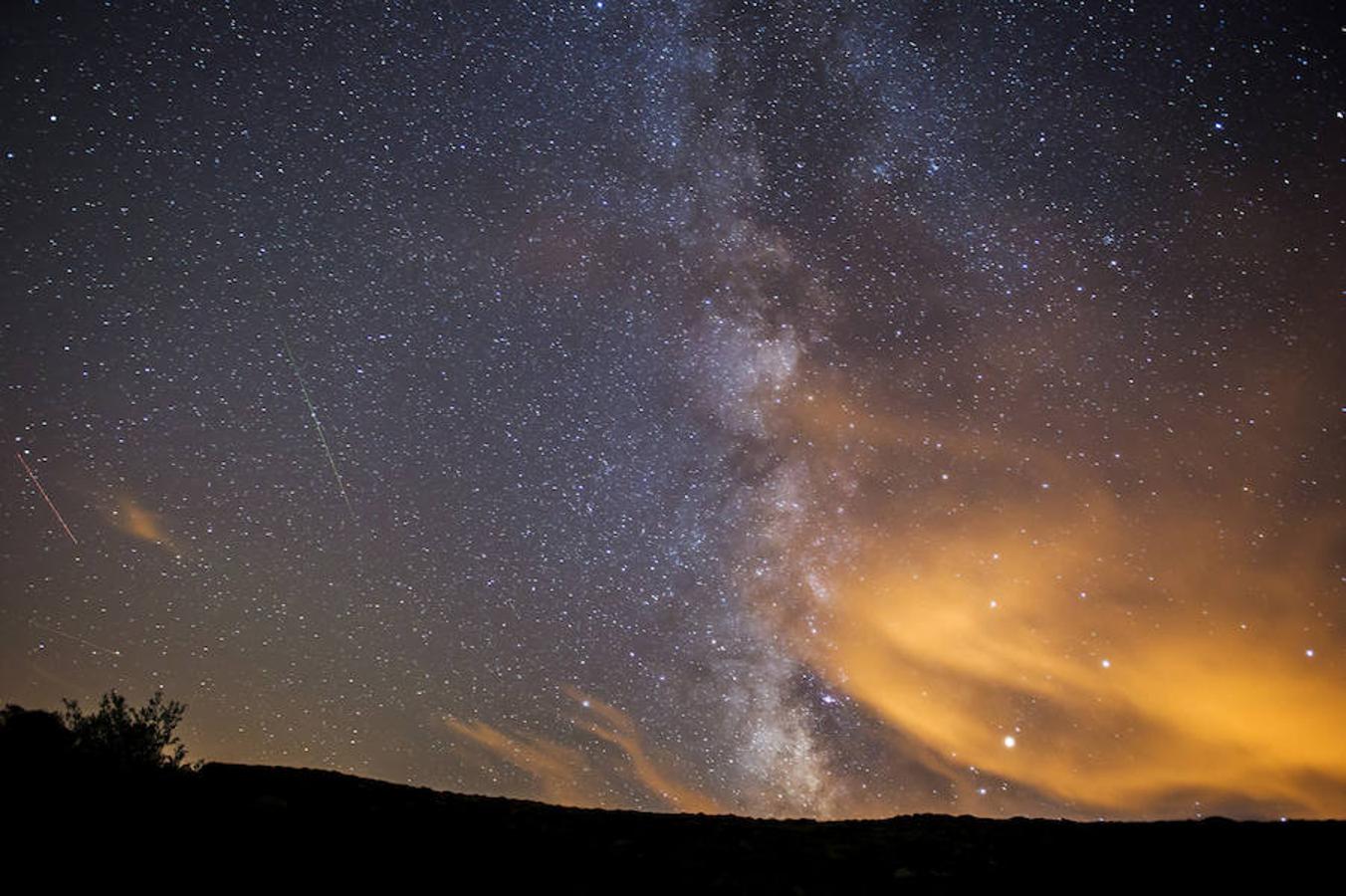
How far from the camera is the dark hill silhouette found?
178 inches

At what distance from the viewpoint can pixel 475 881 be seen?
4480mm

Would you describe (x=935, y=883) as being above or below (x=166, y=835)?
above

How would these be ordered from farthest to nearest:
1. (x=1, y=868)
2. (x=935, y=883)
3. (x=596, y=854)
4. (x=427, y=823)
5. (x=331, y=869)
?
(x=427, y=823)
(x=596, y=854)
(x=935, y=883)
(x=331, y=869)
(x=1, y=868)

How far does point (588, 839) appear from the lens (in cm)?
527

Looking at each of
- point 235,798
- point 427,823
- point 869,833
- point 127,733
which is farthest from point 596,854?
point 127,733

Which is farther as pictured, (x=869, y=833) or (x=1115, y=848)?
(x=869, y=833)

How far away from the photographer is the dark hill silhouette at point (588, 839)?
4527mm

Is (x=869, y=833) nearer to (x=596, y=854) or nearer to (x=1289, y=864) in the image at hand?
(x=596, y=854)

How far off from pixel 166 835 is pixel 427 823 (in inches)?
67.3

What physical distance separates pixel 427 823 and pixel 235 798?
1415mm

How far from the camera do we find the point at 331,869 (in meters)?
4.36

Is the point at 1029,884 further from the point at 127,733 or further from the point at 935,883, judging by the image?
the point at 127,733

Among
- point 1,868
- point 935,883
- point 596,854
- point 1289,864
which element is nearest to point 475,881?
point 596,854

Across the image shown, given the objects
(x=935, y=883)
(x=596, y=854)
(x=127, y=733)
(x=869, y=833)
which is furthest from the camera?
(x=127, y=733)
